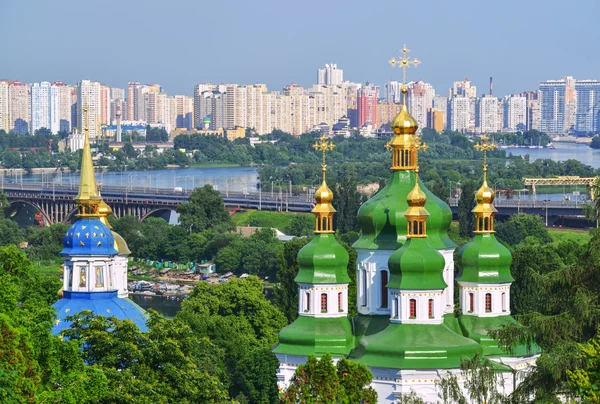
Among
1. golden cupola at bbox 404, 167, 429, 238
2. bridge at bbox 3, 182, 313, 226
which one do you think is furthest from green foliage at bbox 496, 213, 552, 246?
golden cupola at bbox 404, 167, 429, 238

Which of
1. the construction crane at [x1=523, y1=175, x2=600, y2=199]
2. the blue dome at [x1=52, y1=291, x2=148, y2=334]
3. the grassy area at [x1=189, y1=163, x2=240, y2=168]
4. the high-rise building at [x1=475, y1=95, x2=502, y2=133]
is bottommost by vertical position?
the blue dome at [x1=52, y1=291, x2=148, y2=334]

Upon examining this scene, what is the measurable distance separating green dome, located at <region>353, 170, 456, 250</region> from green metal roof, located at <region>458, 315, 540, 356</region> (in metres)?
0.94

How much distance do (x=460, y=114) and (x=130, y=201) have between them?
122m

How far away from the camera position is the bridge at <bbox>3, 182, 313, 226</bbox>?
219 feet

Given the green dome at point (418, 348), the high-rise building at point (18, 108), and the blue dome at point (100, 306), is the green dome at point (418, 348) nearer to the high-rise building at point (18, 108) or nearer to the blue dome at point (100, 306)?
the blue dome at point (100, 306)

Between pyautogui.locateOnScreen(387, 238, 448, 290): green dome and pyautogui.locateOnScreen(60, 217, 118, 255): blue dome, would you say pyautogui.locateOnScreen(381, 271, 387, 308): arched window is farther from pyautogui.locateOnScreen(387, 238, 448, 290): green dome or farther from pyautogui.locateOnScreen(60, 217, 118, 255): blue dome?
pyautogui.locateOnScreen(60, 217, 118, 255): blue dome

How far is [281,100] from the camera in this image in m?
166

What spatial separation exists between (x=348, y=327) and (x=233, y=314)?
7357mm

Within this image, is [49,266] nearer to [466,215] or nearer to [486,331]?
[466,215]

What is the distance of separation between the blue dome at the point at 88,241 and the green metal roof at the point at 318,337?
2907mm

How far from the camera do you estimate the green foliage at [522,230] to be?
51138mm

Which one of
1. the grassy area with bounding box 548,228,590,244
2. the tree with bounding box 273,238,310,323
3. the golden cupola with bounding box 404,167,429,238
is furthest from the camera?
the grassy area with bounding box 548,228,590,244

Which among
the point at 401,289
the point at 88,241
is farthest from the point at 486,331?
the point at 88,241

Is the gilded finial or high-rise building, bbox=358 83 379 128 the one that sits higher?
high-rise building, bbox=358 83 379 128
